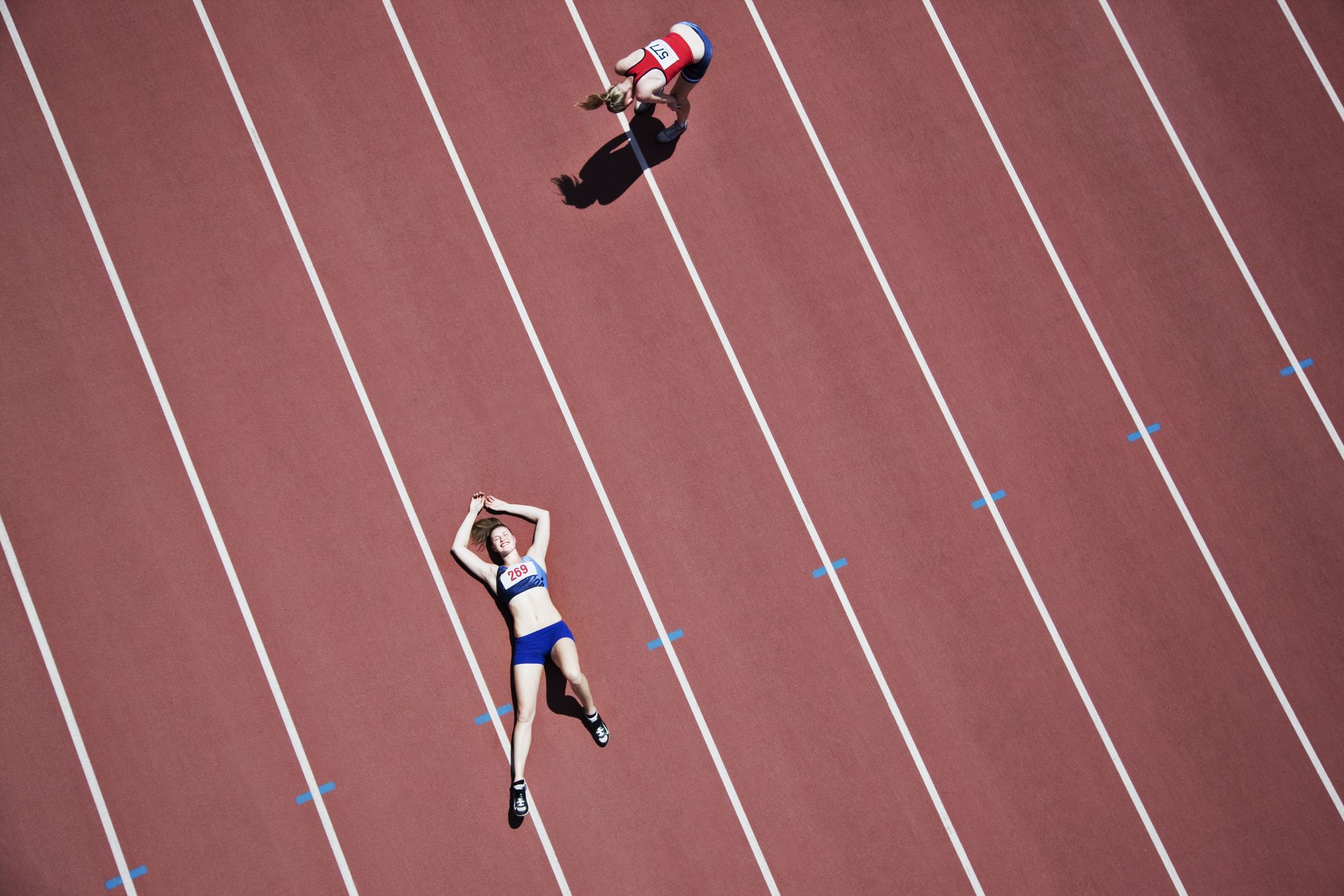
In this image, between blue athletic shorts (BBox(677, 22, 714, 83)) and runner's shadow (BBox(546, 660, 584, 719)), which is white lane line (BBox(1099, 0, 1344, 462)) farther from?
runner's shadow (BBox(546, 660, 584, 719))

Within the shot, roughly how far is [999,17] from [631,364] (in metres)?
5.45

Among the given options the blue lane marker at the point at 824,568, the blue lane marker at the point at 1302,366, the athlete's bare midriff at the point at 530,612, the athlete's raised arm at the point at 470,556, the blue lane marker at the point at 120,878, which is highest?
the athlete's raised arm at the point at 470,556

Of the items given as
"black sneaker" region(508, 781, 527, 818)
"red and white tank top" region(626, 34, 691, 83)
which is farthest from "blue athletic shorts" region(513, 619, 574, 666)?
"red and white tank top" region(626, 34, 691, 83)

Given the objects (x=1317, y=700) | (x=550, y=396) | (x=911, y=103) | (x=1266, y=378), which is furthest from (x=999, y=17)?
(x=1317, y=700)

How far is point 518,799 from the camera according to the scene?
23.0 ft

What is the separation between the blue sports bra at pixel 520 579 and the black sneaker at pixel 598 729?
1.31m

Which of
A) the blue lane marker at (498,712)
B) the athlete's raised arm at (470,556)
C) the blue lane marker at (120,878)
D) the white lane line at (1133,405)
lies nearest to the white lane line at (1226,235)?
the white lane line at (1133,405)

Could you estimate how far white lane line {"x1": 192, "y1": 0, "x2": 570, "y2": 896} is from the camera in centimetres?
716

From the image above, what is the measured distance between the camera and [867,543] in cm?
757

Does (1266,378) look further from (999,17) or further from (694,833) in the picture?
(694,833)

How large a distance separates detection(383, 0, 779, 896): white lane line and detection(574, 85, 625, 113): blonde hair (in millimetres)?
1414

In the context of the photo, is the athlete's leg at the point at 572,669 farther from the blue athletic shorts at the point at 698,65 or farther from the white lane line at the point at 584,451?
the blue athletic shorts at the point at 698,65

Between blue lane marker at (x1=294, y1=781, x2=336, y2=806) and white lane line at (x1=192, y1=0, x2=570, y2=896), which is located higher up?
white lane line at (x1=192, y1=0, x2=570, y2=896)

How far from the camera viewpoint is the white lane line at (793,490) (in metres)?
7.30
